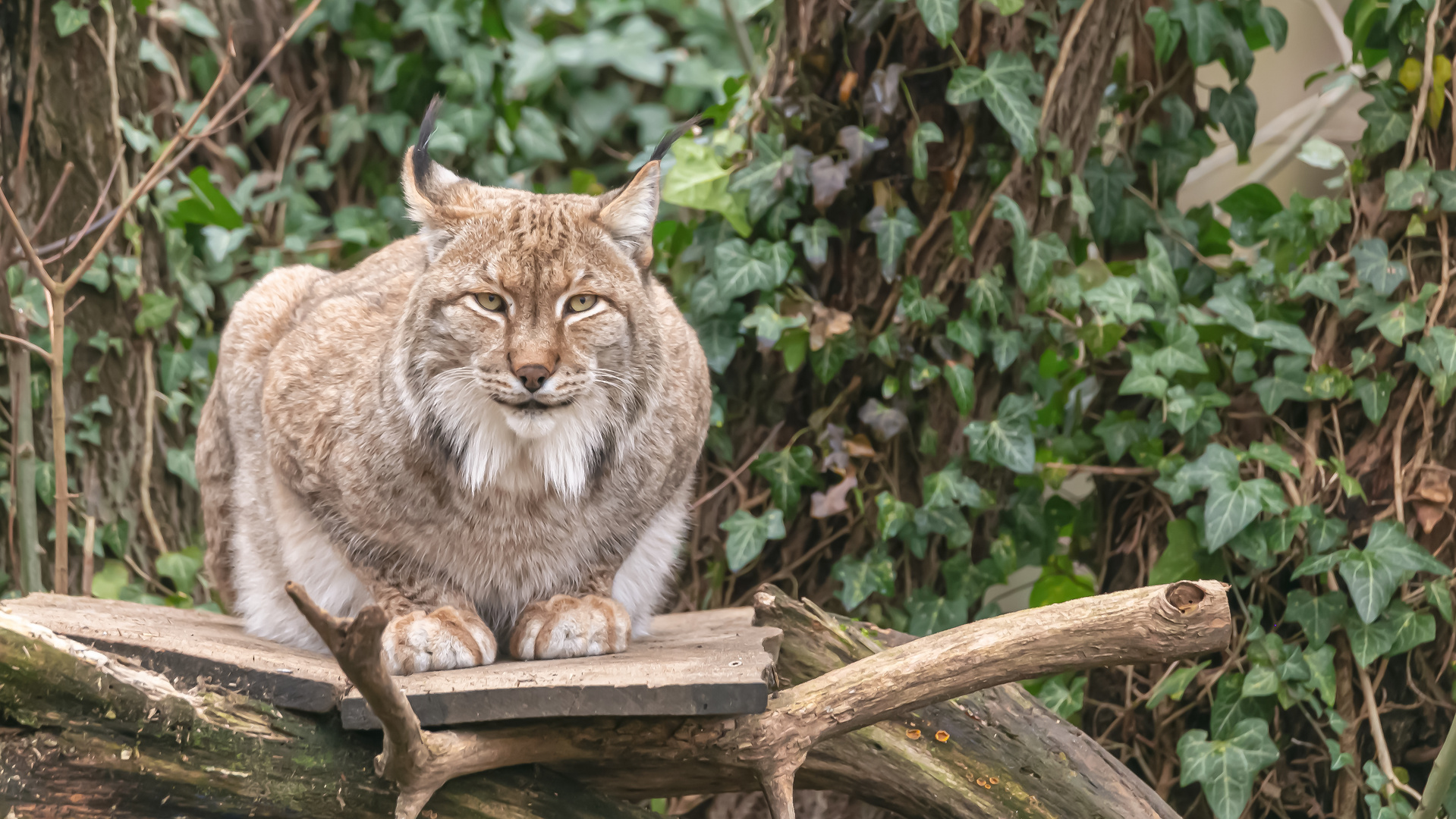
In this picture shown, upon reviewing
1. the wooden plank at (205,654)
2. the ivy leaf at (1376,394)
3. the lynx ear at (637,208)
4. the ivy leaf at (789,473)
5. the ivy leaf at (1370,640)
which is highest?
the lynx ear at (637,208)

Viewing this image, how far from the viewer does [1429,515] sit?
325 cm

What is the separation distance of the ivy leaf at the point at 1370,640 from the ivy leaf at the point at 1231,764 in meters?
0.31

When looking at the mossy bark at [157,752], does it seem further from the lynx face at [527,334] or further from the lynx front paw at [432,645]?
the lynx face at [527,334]

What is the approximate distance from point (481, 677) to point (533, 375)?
0.59m

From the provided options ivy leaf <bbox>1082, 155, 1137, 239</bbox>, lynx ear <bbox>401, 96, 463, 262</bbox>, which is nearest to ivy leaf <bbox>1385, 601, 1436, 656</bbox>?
ivy leaf <bbox>1082, 155, 1137, 239</bbox>

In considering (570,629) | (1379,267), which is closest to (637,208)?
(570,629)

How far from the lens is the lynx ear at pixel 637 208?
267 cm

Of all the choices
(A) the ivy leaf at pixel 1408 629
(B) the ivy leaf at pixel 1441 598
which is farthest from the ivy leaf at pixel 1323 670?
(B) the ivy leaf at pixel 1441 598

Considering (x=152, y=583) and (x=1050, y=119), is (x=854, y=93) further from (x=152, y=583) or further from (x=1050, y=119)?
(x=152, y=583)

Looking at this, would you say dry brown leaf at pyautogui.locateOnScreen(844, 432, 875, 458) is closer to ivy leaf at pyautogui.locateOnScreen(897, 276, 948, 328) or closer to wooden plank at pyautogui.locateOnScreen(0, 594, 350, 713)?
ivy leaf at pyautogui.locateOnScreen(897, 276, 948, 328)

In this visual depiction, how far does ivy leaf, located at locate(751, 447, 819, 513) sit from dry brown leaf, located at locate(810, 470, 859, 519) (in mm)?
62

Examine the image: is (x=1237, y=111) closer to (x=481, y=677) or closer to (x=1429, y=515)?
(x=1429, y=515)

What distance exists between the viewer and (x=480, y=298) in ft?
8.34

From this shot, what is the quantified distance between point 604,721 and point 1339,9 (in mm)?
3777
